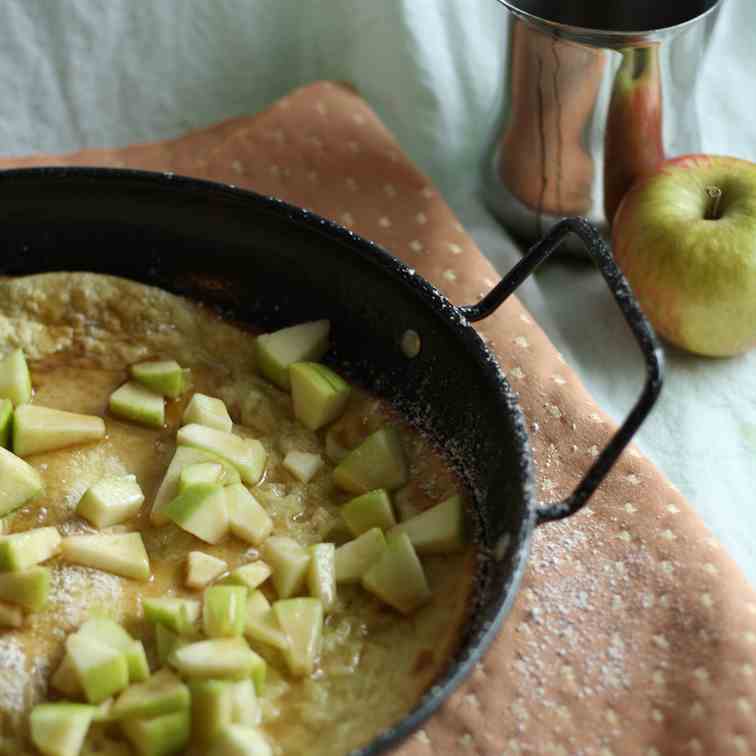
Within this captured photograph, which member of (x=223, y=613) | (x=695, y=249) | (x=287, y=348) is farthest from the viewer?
(x=695, y=249)

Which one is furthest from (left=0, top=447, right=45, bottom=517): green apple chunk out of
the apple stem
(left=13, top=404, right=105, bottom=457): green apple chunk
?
the apple stem

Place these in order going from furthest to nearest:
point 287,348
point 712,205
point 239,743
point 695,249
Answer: point 712,205 < point 695,249 < point 287,348 < point 239,743

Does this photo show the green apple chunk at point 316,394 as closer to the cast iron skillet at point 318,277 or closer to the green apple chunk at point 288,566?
the cast iron skillet at point 318,277

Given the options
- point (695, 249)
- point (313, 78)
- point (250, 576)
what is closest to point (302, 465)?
point (250, 576)

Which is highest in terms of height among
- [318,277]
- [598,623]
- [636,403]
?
[636,403]

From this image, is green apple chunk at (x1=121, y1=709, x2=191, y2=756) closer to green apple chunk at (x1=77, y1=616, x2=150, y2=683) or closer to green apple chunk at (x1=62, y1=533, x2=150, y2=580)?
green apple chunk at (x1=77, y1=616, x2=150, y2=683)

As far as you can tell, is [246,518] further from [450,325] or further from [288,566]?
[450,325]

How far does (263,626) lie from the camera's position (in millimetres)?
1347

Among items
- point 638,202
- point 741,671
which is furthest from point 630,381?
point 741,671

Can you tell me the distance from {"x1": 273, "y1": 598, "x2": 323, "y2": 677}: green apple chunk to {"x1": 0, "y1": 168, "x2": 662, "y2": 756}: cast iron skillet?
6.7 inches

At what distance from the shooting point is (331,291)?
167 cm

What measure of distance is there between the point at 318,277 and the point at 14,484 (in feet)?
1.64

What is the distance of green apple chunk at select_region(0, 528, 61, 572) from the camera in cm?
A: 137

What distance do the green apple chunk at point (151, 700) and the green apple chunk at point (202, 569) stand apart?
149mm
